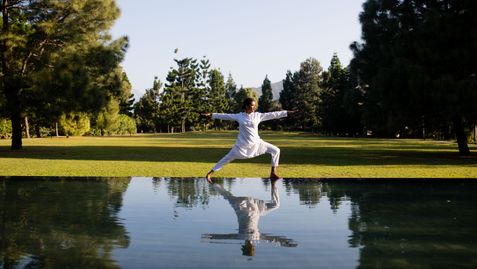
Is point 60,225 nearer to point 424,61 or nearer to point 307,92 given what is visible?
point 424,61

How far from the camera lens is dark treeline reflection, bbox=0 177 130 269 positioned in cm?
354

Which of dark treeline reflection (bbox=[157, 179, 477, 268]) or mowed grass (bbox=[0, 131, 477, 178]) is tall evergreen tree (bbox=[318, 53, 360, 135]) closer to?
mowed grass (bbox=[0, 131, 477, 178])

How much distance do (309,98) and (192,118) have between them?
24.9m

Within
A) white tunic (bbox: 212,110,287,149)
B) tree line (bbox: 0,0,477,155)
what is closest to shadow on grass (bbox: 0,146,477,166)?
tree line (bbox: 0,0,477,155)

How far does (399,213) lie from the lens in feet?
18.6

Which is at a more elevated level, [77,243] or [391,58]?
[391,58]

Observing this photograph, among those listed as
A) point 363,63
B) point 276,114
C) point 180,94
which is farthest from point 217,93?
point 276,114

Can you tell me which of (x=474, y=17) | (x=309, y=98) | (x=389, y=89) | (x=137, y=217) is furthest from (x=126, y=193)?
(x=309, y=98)

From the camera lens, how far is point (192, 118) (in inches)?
3519

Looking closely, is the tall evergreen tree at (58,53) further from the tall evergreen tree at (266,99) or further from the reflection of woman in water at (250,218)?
the tall evergreen tree at (266,99)

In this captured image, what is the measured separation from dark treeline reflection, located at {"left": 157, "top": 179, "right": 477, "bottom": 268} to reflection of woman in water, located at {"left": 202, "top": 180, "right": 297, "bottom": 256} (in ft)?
1.35

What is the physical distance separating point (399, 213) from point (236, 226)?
2147mm

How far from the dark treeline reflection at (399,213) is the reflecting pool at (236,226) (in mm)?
14

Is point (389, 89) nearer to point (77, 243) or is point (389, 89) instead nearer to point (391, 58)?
point (391, 58)
